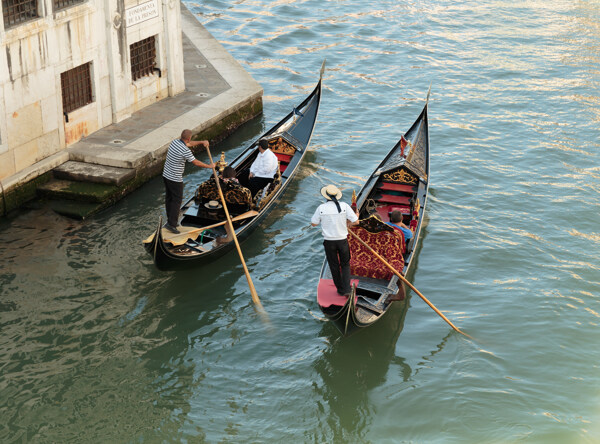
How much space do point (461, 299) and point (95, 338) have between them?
372cm

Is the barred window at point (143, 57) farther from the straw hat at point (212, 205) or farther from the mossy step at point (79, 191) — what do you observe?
the straw hat at point (212, 205)

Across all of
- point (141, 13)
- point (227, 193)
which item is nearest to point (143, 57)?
point (141, 13)

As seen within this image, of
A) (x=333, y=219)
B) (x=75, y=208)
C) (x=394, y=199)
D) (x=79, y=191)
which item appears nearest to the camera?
(x=333, y=219)

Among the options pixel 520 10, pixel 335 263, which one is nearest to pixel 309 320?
pixel 335 263

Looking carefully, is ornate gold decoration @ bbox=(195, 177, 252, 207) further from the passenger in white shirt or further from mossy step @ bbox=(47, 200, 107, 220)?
mossy step @ bbox=(47, 200, 107, 220)

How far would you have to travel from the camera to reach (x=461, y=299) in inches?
318

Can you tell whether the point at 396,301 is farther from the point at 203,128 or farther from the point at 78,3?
the point at 78,3

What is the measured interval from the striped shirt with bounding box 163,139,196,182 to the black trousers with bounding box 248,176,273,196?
1.48m

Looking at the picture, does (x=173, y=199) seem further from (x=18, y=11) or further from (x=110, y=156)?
(x=18, y=11)

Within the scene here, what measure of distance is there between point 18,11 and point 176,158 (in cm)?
281

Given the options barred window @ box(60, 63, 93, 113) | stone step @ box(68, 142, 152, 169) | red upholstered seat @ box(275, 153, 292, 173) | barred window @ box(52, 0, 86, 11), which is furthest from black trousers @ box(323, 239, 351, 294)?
barred window @ box(52, 0, 86, 11)

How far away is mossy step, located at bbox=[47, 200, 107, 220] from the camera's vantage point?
9.20m

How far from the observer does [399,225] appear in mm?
8008

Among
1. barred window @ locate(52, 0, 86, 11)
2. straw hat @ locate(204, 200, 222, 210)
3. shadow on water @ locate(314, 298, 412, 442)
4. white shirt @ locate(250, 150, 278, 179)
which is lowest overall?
shadow on water @ locate(314, 298, 412, 442)
